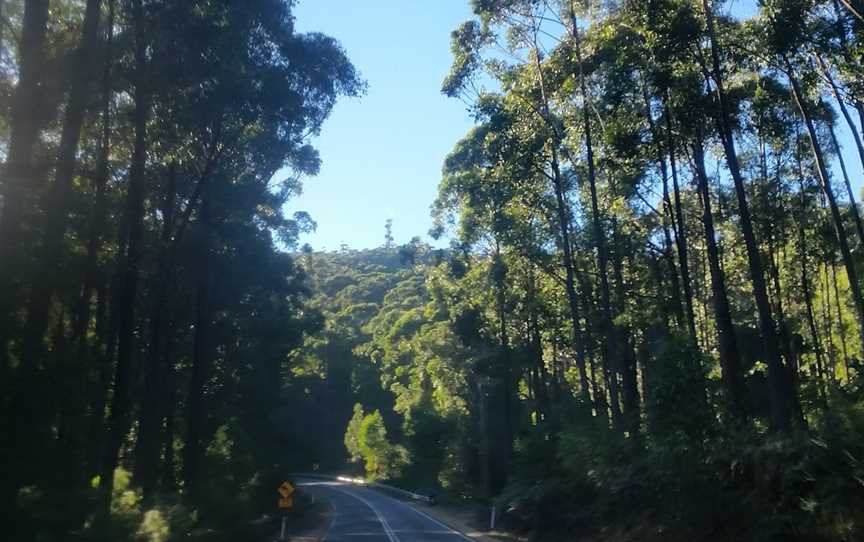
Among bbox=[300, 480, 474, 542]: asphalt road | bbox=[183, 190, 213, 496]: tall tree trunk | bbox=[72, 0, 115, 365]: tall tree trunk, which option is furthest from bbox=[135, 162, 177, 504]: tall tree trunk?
bbox=[300, 480, 474, 542]: asphalt road

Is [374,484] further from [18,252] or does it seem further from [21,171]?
[21,171]

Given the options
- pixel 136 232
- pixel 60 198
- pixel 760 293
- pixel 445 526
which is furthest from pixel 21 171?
pixel 445 526

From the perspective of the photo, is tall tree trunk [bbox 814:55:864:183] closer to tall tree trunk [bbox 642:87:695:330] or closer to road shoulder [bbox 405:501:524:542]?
tall tree trunk [bbox 642:87:695:330]

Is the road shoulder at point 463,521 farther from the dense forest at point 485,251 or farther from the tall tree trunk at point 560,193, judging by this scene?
the tall tree trunk at point 560,193

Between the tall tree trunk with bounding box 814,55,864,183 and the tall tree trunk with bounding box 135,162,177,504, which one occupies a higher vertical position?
the tall tree trunk with bounding box 814,55,864,183

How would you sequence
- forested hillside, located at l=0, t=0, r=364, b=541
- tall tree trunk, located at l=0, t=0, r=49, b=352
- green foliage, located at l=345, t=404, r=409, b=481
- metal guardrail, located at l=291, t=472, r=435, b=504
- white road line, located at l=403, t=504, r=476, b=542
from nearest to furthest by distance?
tall tree trunk, located at l=0, t=0, r=49, b=352 < forested hillside, located at l=0, t=0, r=364, b=541 < white road line, located at l=403, t=504, r=476, b=542 < metal guardrail, located at l=291, t=472, r=435, b=504 < green foliage, located at l=345, t=404, r=409, b=481

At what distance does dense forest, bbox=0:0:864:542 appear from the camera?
13148mm

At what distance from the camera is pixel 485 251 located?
35.8 m

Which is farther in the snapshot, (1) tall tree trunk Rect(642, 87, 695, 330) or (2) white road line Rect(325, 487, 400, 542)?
(2) white road line Rect(325, 487, 400, 542)

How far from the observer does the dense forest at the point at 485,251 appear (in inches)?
518

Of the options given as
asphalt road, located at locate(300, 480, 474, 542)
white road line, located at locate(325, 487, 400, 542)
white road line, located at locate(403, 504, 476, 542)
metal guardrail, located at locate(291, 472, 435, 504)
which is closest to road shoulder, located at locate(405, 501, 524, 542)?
white road line, located at locate(403, 504, 476, 542)

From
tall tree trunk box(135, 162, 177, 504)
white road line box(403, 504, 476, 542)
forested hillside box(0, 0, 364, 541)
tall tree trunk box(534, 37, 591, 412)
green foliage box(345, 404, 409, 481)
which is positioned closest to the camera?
forested hillside box(0, 0, 364, 541)

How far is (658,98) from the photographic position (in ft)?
68.5

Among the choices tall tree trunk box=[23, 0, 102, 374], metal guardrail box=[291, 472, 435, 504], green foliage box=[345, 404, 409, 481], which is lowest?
metal guardrail box=[291, 472, 435, 504]
